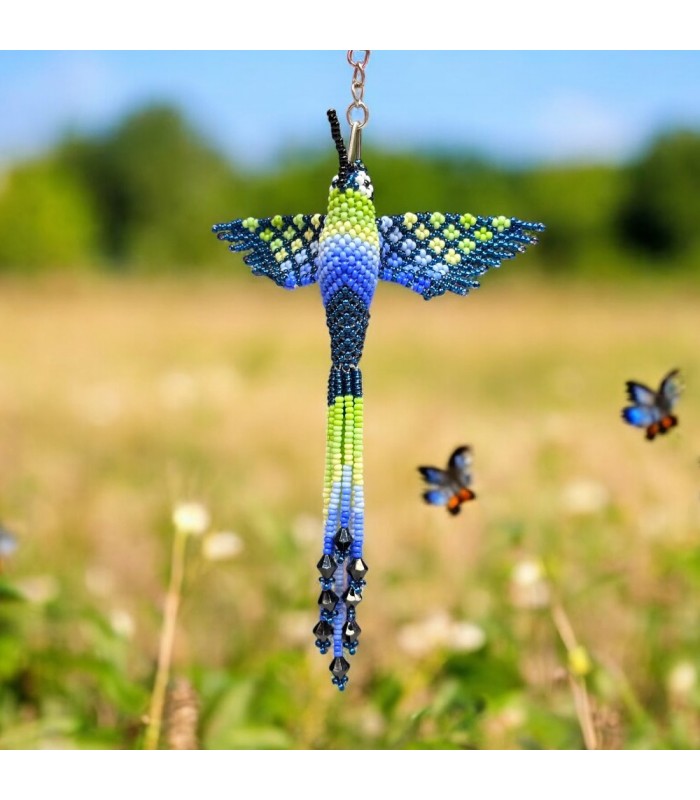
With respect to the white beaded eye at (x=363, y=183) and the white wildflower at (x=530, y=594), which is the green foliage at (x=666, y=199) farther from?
the white beaded eye at (x=363, y=183)

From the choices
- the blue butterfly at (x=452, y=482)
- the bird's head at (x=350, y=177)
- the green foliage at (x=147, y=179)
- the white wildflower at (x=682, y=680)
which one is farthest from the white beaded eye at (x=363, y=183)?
the green foliage at (x=147, y=179)

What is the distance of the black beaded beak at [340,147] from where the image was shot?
1076mm

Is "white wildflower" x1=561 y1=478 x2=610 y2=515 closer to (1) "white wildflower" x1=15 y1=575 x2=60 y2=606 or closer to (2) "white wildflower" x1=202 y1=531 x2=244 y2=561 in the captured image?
(2) "white wildflower" x1=202 y1=531 x2=244 y2=561

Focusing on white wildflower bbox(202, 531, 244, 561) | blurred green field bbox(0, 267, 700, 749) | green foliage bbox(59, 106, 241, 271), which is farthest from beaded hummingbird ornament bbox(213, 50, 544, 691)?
green foliage bbox(59, 106, 241, 271)

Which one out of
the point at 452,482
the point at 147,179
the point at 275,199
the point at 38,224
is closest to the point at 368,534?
the point at 452,482

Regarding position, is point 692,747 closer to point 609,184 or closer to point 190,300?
point 190,300

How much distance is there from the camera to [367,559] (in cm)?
244

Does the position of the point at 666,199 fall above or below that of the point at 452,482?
above

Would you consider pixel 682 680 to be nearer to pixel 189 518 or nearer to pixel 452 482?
pixel 452 482

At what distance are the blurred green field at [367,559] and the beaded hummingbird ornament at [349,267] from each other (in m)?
0.35

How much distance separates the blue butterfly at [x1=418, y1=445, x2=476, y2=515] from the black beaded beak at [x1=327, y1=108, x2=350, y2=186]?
355 mm

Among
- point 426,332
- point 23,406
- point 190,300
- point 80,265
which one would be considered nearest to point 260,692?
point 23,406

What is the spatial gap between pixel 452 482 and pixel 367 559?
1.22 meters

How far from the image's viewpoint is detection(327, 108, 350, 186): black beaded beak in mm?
1076
